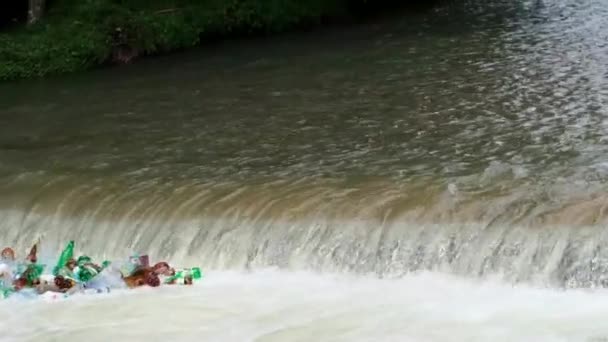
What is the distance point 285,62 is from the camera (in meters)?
18.5

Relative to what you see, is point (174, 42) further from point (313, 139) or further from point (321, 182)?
point (321, 182)

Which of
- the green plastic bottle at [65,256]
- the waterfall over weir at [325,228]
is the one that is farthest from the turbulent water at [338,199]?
the green plastic bottle at [65,256]

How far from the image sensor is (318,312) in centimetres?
761

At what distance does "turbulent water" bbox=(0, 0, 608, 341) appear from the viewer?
296 inches

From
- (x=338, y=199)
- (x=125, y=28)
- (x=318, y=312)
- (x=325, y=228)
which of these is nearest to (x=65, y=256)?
(x=325, y=228)

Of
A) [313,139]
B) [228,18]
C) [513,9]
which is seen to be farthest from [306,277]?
[513,9]

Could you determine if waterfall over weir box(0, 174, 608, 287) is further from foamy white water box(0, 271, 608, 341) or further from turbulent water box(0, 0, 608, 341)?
foamy white water box(0, 271, 608, 341)

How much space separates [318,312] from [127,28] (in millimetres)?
15097

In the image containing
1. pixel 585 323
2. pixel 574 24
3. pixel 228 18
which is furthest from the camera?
pixel 228 18

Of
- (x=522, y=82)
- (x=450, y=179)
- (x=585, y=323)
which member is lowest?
(x=585, y=323)

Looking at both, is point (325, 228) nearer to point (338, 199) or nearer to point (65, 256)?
point (338, 199)

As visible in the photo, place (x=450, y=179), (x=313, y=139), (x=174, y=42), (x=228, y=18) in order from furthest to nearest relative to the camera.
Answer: (x=228, y=18) < (x=174, y=42) < (x=313, y=139) < (x=450, y=179)

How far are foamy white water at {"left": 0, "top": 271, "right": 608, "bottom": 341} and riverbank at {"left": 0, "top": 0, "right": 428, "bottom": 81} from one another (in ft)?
41.4

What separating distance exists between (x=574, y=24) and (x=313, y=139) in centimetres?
1053
